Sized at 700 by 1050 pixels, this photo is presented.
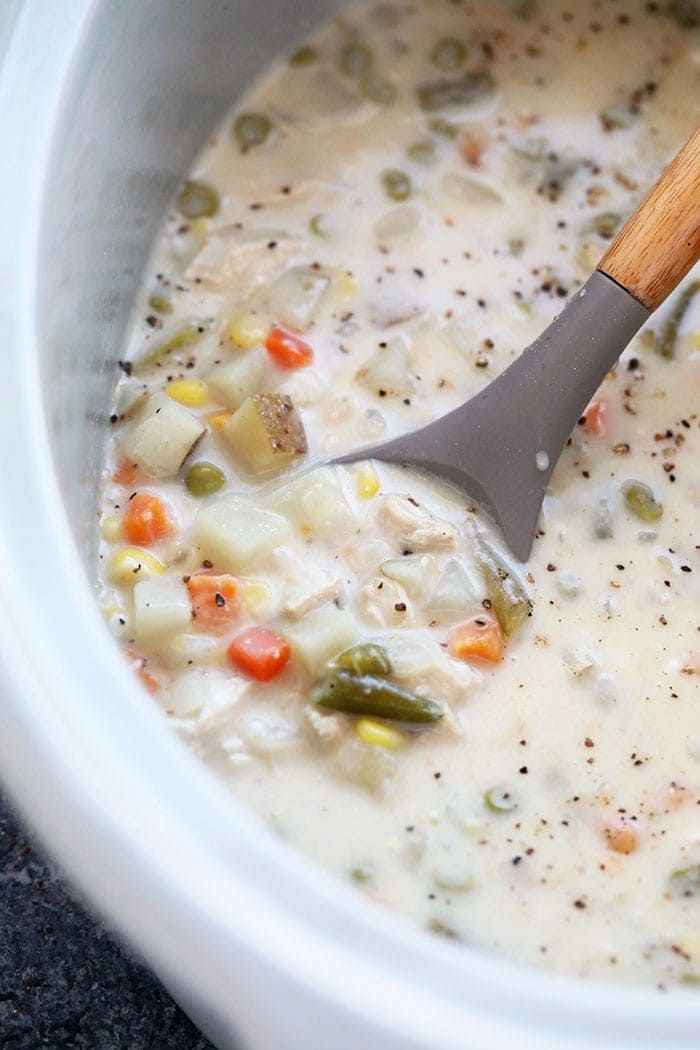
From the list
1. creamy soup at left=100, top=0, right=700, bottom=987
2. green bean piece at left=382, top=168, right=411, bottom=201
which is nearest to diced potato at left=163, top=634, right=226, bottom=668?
creamy soup at left=100, top=0, right=700, bottom=987

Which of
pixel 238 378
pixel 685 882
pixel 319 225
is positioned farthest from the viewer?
pixel 319 225

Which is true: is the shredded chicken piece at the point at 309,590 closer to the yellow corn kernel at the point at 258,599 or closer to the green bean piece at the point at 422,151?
the yellow corn kernel at the point at 258,599

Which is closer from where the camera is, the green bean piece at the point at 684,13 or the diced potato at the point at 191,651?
the diced potato at the point at 191,651

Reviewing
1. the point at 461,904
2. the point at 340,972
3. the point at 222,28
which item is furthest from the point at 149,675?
the point at 222,28

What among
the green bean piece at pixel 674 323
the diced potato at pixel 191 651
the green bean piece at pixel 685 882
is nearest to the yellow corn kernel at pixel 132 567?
the diced potato at pixel 191 651

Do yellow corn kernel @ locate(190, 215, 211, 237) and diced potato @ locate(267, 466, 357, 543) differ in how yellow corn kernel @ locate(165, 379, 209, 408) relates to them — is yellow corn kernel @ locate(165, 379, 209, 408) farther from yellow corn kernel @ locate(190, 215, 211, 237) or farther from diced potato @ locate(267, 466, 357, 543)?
yellow corn kernel @ locate(190, 215, 211, 237)

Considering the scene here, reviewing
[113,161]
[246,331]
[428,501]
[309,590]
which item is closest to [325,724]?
[309,590]

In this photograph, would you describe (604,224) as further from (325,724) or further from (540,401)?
(325,724)
